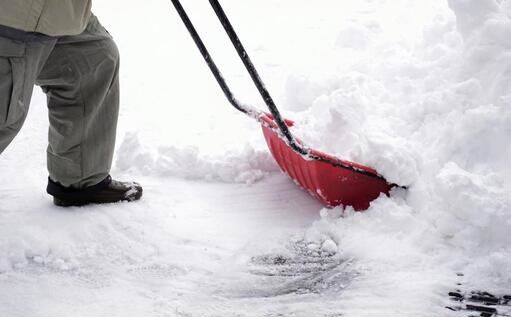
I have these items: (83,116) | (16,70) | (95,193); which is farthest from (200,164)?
(16,70)

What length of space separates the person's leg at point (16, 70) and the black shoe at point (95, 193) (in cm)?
49

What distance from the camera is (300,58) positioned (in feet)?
14.3

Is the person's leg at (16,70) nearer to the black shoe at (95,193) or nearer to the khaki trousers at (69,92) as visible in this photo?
the khaki trousers at (69,92)

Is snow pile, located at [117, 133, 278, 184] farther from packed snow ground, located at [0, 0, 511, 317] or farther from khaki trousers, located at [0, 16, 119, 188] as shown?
khaki trousers, located at [0, 16, 119, 188]

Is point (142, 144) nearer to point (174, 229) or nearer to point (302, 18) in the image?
point (174, 229)

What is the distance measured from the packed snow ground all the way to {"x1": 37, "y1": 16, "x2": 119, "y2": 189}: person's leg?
20 cm

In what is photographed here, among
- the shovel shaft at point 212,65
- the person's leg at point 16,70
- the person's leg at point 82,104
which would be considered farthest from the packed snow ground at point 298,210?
the person's leg at point 16,70

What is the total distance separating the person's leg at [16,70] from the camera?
6.36 ft

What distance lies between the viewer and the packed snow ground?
2057mm

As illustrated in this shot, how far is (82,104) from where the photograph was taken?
239 cm

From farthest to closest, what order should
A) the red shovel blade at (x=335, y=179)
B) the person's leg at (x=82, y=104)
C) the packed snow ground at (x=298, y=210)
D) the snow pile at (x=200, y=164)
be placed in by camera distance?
the snow pile at (x=200, y=164) < the red shovel blade at (x=335, y=179) < the person's leg at (x=82, y=104) < the packed snow ground at (x=298, y=210)

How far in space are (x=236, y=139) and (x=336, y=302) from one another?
147cm

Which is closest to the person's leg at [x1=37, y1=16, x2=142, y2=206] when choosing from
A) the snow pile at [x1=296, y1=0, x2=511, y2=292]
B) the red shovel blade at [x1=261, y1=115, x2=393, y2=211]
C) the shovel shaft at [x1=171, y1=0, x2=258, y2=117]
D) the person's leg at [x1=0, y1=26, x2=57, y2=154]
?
the person's leg at [x1=0, y1=26, x2=57, y2=154]

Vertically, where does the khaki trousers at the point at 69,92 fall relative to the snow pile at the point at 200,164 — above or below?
above
